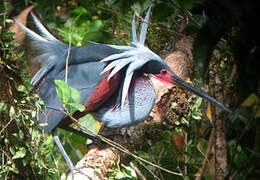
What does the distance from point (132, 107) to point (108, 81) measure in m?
0.29

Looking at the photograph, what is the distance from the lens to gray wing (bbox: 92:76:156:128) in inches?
86.0

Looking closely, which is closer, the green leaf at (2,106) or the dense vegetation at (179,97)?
the dense vegetation at (179,97)

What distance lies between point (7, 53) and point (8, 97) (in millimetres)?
274

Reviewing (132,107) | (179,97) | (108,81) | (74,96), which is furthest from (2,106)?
(179,97)

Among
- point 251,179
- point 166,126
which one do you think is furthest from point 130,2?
point 166,126

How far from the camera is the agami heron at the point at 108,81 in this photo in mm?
2174

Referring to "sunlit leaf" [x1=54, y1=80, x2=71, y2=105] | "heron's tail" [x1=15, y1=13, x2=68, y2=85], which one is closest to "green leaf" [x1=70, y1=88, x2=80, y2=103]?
"sunlit leaf" [x1=54, y1=80, x2=71, y2=105]

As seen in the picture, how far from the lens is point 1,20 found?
5.70 ft

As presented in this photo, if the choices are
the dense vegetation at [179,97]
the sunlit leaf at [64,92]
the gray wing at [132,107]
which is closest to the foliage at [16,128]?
the dense vegetation at [179,97]

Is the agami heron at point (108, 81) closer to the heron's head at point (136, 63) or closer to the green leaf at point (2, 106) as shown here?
the heron's head at point (136, 63)

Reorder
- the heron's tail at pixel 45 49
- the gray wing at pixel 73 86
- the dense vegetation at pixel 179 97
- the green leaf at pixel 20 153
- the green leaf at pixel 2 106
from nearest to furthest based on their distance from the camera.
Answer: the dense vegetation at pixel 179 97 → the green leaf at pixel 2 106 → the green leaf at pixel 20 153 → the gray wing at pixel 73 86 → the heron's tail at pixel 45 49

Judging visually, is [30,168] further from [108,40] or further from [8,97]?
[108,40]

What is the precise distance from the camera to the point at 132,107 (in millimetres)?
2246

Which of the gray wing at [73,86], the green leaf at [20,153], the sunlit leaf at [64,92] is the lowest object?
the green leaf at [20,153]
